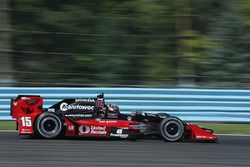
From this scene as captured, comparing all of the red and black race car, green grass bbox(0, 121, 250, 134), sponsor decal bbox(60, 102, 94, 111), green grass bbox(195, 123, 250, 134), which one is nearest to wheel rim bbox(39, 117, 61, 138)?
the red and black race car

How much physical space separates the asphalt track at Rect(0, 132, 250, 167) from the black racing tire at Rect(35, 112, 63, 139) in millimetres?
172

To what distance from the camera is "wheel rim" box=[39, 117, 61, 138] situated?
9430mm

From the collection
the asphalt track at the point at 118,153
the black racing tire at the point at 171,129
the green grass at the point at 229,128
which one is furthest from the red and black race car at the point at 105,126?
the green grass at the point at 229,128

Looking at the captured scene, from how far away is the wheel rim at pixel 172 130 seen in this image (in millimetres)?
9406

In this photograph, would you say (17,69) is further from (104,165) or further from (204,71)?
(104,165)

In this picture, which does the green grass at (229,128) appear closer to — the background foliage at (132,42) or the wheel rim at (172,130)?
the background foliage at (132,42)

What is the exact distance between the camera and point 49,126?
9.47 meters

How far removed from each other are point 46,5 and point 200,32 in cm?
427

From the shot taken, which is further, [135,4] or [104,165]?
[135,4]

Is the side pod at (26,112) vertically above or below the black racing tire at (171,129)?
above

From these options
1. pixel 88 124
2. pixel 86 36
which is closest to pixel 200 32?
pixel 86 36

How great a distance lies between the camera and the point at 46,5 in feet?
52.4

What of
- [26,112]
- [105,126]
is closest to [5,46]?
[26,112]

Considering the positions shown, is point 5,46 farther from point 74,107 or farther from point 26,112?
point 74,107
